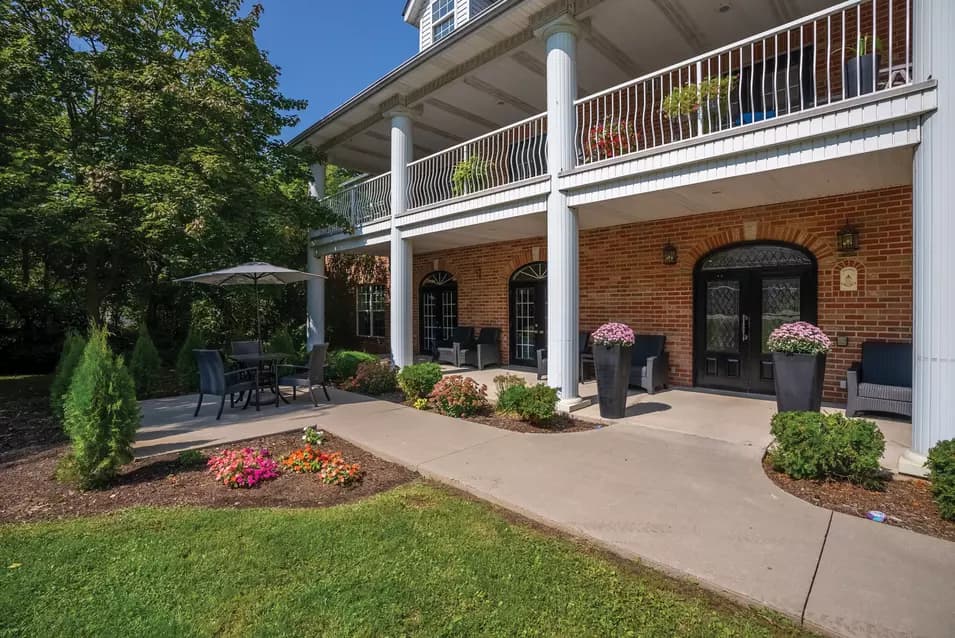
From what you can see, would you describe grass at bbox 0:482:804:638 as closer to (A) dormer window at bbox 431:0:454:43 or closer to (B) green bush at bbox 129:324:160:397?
(B) green bush at bbox 129:324:160:397

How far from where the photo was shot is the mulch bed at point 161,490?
11.7 ft

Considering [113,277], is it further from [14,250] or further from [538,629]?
[538,629]

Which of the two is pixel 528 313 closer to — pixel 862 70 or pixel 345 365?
pixel 345 365

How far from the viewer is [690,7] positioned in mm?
6039

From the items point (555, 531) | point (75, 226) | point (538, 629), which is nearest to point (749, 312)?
point (555, 531)

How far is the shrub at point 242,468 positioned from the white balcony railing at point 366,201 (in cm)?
625

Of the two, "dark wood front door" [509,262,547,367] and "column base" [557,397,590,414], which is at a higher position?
"dark wood front door" [509,262,547,367]

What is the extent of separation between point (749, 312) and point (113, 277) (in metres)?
12.6

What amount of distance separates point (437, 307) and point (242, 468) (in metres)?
9.29

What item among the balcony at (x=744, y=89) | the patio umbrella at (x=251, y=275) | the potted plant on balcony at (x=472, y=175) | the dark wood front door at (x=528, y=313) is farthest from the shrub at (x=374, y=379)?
the dark wood front door at (x=528, y=313)

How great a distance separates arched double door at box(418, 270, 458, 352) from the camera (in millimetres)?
12586

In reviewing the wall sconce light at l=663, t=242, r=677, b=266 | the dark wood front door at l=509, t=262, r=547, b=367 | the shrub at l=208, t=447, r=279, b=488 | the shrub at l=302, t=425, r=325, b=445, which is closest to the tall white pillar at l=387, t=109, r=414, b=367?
the dark wood front door at l=509, t=262, r=547, b=367

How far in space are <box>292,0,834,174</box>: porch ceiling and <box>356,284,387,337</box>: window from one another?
5.03m

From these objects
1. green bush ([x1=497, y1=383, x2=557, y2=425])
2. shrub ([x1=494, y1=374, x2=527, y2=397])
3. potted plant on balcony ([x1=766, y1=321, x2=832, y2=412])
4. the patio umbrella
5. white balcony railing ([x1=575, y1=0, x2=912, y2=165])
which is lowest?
green bush ([x1=497, y1=383, x2=557, y2=425])
